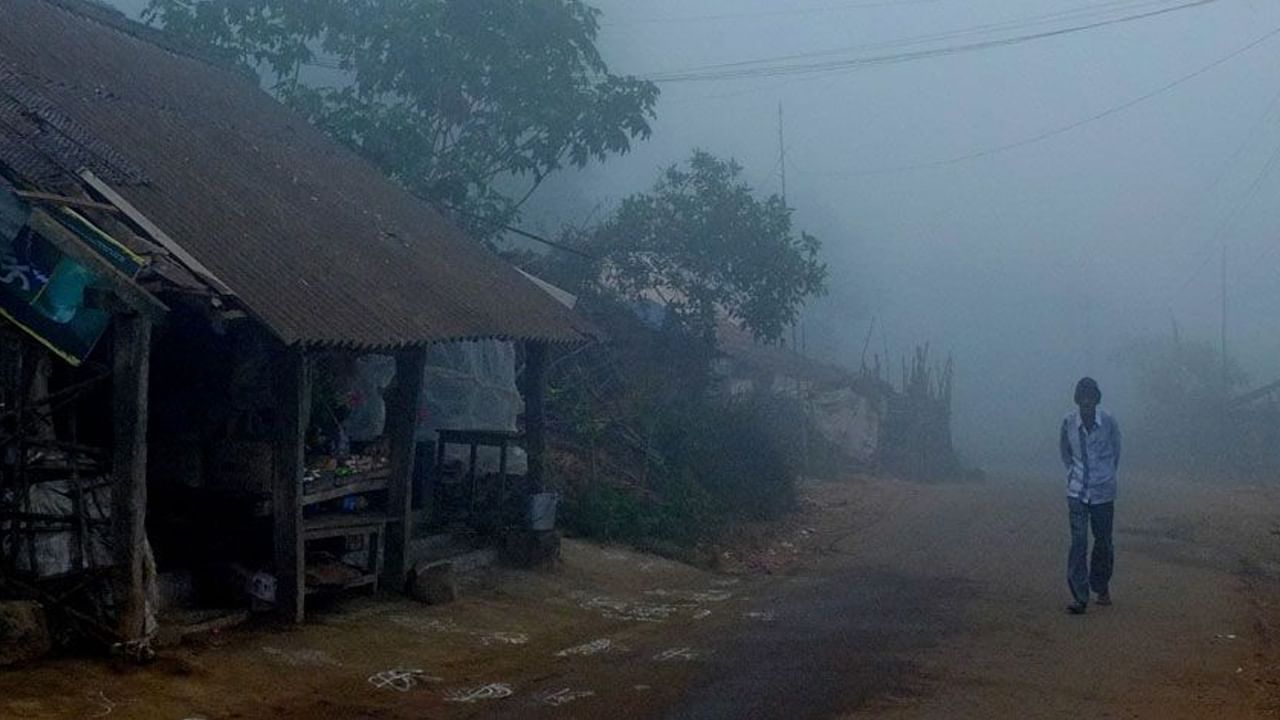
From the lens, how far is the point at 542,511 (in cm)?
1421

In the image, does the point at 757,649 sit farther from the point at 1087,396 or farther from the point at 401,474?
the point at 1087,396

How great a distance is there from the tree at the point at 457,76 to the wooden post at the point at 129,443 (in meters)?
10.7

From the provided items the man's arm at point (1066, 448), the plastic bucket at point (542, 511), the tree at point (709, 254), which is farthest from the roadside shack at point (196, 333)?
the tree at point (709, 254)


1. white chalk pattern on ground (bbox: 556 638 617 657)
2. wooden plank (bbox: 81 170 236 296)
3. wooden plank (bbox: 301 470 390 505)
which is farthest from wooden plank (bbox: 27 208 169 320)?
white chalk pattern on ground (bbox: 556 638 617 657)

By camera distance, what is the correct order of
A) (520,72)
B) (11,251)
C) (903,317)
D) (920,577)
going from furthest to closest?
(903,317) → (520,72) → (920,577) → (11,251)

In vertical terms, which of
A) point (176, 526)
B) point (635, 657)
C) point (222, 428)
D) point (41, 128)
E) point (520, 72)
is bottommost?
point (635, 657)

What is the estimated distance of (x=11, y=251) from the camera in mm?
8672

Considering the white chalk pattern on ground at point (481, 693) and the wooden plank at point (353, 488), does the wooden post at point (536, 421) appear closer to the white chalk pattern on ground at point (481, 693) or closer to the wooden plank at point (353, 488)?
the wooden plank at point (353, 488)

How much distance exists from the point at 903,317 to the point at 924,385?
107 ft

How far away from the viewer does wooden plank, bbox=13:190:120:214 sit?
8.53 metres

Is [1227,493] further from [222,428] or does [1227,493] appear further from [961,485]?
[222,428]

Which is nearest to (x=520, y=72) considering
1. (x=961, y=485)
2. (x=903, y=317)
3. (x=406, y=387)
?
(x=406, y=387)

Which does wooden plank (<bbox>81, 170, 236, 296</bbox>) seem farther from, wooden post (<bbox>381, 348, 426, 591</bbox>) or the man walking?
the man walking

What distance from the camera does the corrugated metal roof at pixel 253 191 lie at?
984cm
